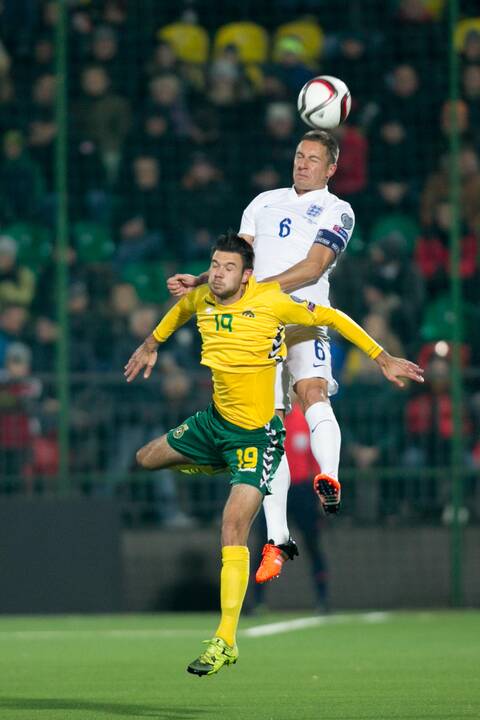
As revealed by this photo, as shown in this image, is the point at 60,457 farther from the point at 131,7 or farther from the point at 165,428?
the point at 131,7

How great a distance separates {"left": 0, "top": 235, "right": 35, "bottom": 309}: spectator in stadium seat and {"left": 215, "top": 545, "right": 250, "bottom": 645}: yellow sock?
7.39 meters

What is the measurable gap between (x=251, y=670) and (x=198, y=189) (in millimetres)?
6107

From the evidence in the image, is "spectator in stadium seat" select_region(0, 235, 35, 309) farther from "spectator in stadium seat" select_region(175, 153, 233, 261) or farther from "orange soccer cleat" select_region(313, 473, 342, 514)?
"orange soccer cleat" select_region(313, 473, 342, 514)

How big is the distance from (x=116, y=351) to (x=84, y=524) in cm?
149

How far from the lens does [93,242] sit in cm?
1547

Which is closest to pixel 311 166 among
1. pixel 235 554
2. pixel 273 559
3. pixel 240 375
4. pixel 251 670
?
pixel 240 375

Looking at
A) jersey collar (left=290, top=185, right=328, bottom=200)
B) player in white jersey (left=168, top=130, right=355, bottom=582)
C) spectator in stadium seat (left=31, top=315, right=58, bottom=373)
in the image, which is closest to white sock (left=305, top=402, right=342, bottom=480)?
player in white jersey (left=168, top=130, right=355, bottom=582)

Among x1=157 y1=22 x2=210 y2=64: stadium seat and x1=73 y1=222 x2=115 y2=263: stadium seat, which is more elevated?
x1=157 y1=22 x2=210 y2=64: stadium seat

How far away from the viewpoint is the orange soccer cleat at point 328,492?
8695 mm

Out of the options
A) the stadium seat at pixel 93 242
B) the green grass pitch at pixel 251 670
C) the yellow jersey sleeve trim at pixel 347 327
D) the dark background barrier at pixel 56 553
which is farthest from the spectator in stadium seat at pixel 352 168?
the yellow jersey sleeve trim at pixel 347 327

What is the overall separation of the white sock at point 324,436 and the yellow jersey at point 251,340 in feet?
1.85

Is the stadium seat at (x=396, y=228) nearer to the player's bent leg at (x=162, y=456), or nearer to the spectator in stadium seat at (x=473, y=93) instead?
the spectator in stadium seat at (x=473, y=93)

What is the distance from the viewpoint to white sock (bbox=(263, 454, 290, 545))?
29.4 feet

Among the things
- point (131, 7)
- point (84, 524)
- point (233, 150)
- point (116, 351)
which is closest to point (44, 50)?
point (131, 7)
